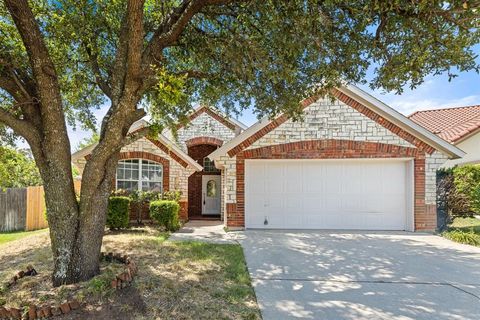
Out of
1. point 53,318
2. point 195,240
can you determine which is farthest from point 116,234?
point 53,318

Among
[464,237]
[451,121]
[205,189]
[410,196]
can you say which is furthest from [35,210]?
[451,121]

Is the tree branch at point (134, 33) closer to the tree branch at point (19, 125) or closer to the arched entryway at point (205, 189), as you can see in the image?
the tree branch at point (19, 125)

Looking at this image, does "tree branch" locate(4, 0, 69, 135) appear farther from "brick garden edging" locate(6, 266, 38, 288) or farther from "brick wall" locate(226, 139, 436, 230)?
"brick wall" locate(226, 139, 436, 230)

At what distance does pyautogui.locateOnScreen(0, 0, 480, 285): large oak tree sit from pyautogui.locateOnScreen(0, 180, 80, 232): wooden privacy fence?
8.92 meters

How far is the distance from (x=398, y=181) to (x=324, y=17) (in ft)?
26.8

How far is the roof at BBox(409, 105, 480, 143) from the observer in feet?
46.6

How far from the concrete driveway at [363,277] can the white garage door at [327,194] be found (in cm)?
156

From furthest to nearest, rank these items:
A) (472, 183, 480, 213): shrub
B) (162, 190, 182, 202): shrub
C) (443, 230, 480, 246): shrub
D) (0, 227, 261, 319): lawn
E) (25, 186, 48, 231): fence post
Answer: (25, 186, 48, 231): fence post < (162, 190, 182, 202): shrub < (472, 183, 480, 213): shrub < (443, 230, 480, 246): shrub < (0, 227, 261, 319): lawn

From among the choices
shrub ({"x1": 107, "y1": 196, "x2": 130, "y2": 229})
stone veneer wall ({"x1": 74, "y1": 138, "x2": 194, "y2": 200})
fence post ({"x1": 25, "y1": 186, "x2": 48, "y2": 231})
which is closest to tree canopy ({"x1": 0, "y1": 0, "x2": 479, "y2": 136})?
shrub ({"x1": 107, "y1": 196, "x2": 130, "y2": 229})

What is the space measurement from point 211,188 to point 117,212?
6347 millimetres

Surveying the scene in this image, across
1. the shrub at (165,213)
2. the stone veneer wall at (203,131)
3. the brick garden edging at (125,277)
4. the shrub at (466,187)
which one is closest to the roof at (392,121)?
the shrub at (466,187)

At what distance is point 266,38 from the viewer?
5.71 meters

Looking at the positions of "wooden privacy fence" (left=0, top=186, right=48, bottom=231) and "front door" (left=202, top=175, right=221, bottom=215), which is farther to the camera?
A: "front door" (left=202, top=175, right=221, bottom=215)

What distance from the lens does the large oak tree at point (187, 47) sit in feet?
15.6
